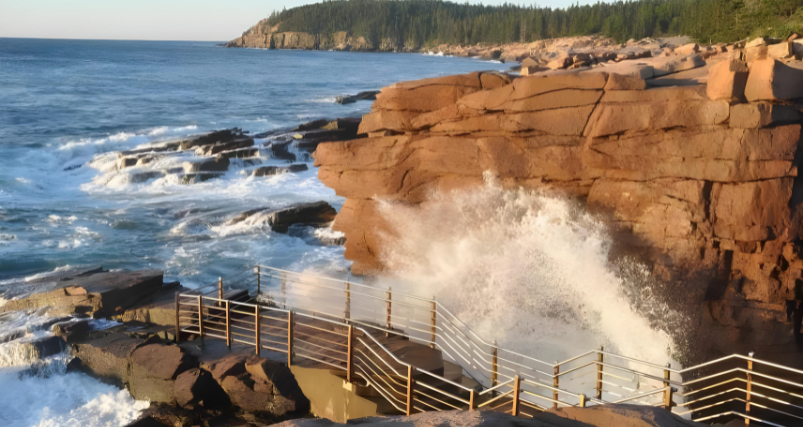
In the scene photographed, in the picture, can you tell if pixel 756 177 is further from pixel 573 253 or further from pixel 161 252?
pixel 161 252

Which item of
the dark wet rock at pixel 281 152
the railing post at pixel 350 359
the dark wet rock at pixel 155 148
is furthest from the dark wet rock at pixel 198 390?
the dark wet rock at pixel 155 148

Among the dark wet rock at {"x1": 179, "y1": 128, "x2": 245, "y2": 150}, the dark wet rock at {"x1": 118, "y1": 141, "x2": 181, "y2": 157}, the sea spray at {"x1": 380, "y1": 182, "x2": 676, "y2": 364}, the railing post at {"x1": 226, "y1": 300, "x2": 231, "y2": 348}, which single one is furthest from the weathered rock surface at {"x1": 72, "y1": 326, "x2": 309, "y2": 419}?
the dark wet rock at {"x1": 179, "y1": 128, "x2": 245, "y2": 150}

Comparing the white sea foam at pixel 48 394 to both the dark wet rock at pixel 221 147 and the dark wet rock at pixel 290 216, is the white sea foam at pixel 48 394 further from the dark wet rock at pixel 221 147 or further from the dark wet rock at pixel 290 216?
the dark wet rock at pixel 221 147

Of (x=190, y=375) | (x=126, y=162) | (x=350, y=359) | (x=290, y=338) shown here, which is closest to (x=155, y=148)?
(x=126, y=162)

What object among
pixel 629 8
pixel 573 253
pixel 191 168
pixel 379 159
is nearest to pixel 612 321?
pixel 573 253

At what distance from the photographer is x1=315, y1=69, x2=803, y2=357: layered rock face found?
1105 centimetres

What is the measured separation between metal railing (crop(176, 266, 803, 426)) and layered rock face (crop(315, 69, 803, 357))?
1066 mm

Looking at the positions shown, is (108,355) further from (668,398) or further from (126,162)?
(126,162)

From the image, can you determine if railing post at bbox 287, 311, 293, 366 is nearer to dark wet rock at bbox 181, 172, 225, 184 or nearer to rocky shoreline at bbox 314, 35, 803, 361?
rocky shoreline at bbox 314, 35, 803, 361

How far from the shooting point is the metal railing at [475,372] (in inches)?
324

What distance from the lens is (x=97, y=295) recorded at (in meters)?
13.2

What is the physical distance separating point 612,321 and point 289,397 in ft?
20.9

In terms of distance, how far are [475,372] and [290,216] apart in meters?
11.7

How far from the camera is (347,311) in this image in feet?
Answer: 37.6
